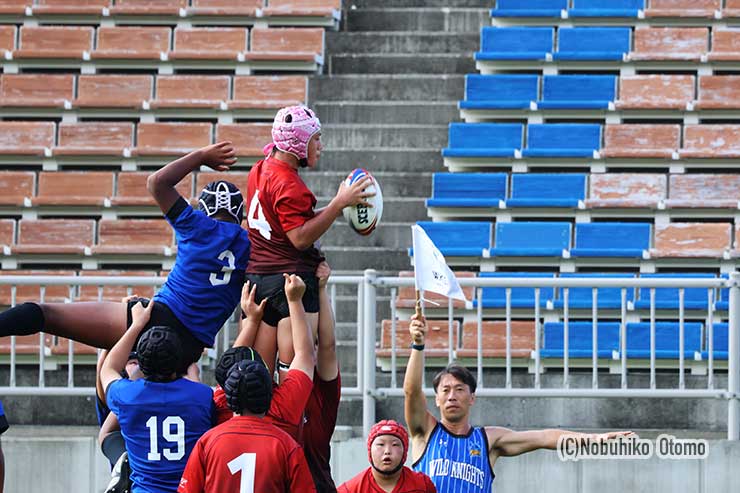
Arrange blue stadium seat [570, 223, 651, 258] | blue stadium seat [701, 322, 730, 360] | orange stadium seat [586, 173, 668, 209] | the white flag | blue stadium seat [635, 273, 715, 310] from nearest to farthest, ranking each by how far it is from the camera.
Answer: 1. the white flag
2. blue stadium seat [701, 322, 730, 360]
3. blue stadium seat [635, 273, 715, 310]
4. blue stadium seat [570, 223, 651, 258]
5. orange stadium seat [586, 173, 668, 209]

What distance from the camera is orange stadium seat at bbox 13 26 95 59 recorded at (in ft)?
45.4

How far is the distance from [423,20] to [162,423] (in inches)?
356

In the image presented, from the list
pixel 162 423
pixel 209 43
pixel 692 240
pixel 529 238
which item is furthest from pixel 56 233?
pixel 162 423

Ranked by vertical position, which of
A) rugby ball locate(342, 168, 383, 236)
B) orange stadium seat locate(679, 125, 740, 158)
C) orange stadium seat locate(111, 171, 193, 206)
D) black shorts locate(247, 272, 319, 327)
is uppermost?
orange stadium seat locate(679, 125, 740, 158)

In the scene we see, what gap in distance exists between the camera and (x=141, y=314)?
6.72 meters

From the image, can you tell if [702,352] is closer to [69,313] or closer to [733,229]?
[733,229]

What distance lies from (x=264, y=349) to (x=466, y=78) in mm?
7088

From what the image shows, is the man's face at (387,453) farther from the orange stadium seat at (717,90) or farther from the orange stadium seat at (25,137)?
the orange stadium seat at (25,137)

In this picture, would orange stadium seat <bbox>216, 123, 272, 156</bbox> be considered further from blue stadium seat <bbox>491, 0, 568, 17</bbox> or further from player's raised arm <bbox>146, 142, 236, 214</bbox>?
player's raised arm <bbox>146, 142, 236, 214</bbox>

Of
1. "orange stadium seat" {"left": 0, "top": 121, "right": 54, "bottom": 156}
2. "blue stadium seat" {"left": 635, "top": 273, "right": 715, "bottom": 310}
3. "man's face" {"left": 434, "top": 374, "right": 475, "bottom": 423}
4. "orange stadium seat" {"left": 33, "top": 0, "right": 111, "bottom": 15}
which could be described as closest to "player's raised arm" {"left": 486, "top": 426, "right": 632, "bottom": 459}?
"man's face" {"left": 434, "top": 374, "right": 475, "bottom": 423}

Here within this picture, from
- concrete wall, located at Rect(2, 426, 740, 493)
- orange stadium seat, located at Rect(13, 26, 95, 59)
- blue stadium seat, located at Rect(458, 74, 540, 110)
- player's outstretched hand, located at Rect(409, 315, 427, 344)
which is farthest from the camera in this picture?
orange stadium seat, located at Rect(13, 26, 95, 59)

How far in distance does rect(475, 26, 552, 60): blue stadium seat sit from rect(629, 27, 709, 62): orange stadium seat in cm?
81

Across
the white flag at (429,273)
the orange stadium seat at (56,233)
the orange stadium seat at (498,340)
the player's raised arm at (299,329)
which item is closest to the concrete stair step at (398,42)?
the orange stadium seat at (56,233)

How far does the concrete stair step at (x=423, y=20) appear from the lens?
1431 centimetres
